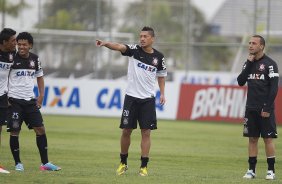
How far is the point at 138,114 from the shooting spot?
13898 millimetres

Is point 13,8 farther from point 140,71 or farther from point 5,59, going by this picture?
point 140,71

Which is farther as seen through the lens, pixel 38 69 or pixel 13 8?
pixel 13 8

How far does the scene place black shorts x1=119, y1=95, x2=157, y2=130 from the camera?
45.2ft

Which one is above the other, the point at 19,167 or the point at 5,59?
the point at 5,59

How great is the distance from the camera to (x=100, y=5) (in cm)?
3512

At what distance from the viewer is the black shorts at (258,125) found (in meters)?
13.7

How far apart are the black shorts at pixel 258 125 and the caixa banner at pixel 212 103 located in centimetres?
1534

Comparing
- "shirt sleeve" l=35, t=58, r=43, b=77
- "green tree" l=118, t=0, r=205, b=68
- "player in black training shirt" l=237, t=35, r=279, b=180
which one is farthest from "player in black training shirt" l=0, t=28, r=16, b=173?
"green tree" l=118, t=0, r=205, b=68

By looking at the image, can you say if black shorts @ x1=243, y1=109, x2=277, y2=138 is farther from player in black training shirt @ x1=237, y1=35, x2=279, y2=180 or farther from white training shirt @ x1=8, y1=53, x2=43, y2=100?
white training shirt @ x1=8, y1=53, x2=43, y2=100

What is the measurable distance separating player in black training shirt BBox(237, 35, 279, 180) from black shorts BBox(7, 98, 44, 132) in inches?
133

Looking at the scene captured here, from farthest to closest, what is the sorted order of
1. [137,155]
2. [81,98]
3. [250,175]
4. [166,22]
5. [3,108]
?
[166,22] < [81,98] < [137,155] < [3,108] < [250,175]

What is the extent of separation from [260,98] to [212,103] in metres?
16.1

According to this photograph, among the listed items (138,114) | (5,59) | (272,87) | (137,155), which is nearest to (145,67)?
(138,114)

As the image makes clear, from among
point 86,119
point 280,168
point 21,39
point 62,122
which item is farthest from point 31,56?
point 86,119
